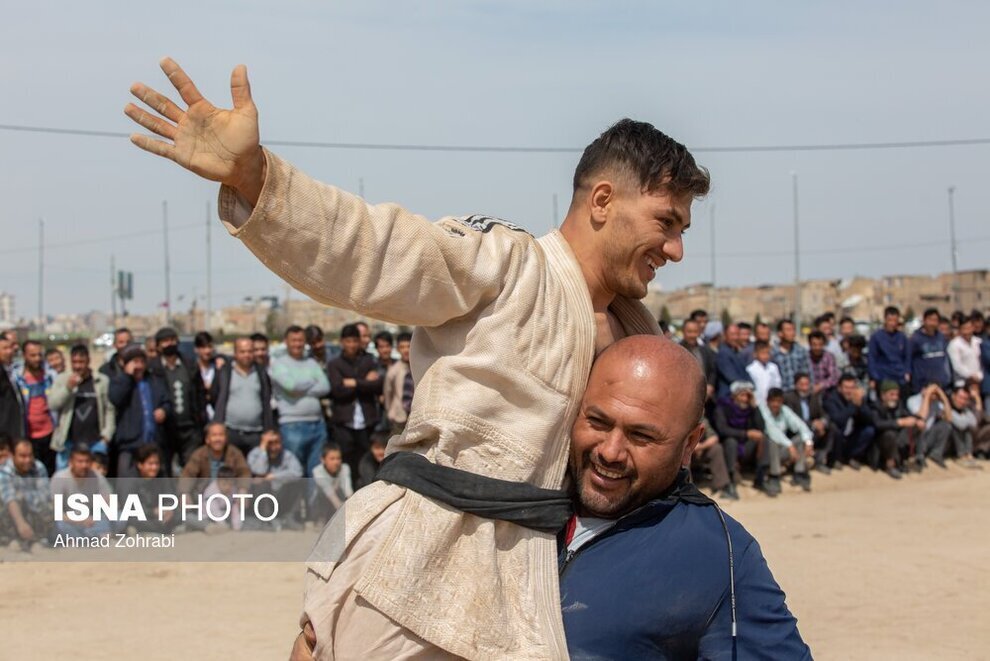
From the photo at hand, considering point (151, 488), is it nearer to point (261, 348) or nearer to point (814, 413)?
point (261, 348)

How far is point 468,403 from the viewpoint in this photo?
2.75m

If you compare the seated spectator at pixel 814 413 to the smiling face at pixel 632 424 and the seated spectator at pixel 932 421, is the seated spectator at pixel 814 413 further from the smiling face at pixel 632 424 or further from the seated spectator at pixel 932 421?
the smiling face at pixel 632 424

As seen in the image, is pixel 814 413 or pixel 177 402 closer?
pixel 177 402

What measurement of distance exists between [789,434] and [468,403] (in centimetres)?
979

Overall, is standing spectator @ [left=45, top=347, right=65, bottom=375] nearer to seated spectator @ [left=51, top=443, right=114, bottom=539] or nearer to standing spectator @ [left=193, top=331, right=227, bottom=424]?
standing spectator @ [left=193, top=331, right=227, bottom=424]

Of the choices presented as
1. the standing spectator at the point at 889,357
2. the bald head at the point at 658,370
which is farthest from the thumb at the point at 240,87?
the standing spectator at the point at 889,357

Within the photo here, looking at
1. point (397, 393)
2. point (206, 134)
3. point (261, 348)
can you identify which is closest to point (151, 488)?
point (261, 348)

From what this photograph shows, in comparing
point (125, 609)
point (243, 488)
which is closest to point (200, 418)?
point (243, 488)

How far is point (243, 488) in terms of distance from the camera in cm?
945

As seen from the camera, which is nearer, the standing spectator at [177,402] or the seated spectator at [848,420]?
the standing spectator at [177,402]

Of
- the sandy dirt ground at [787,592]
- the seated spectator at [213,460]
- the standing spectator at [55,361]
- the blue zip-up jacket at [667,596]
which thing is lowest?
the sandy dirt ground at [787,592]

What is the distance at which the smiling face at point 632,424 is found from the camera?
2939mm

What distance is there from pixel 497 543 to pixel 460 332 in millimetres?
505

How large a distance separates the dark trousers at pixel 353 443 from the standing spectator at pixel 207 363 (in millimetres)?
1104
